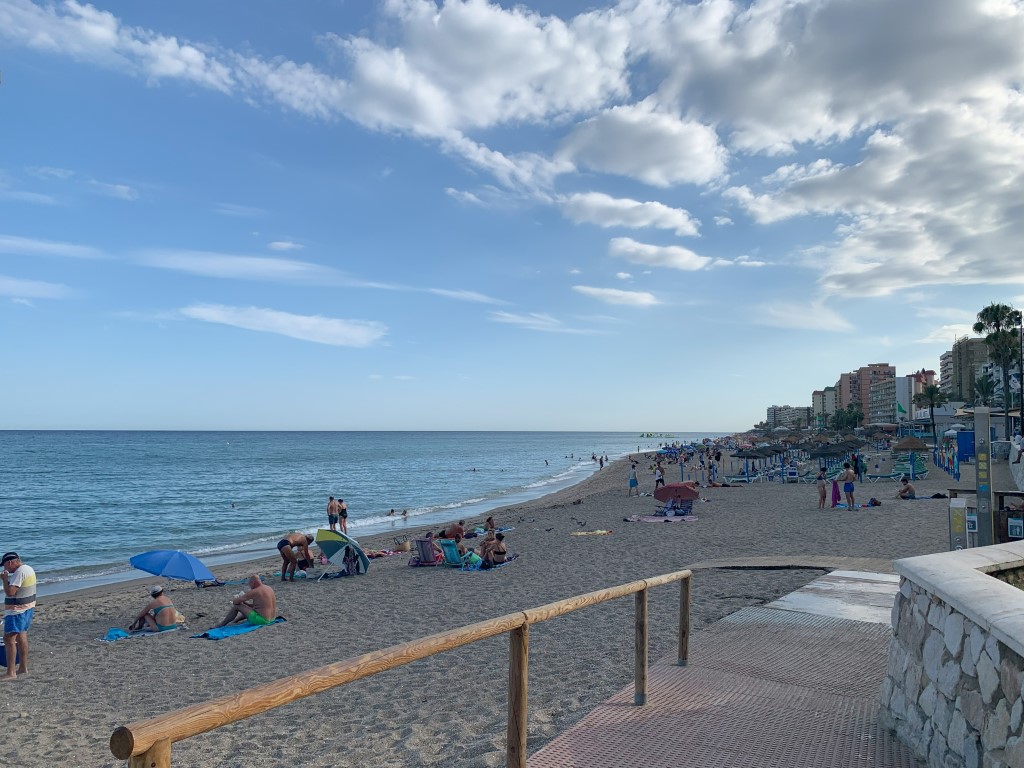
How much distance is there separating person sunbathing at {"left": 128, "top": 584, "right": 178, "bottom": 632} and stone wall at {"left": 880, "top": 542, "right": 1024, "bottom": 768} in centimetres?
975

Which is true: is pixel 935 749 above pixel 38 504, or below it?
above

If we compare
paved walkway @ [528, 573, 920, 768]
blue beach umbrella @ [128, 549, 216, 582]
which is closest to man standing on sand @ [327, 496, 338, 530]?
blue beach umbrella @ [128, 549, 216, 582]

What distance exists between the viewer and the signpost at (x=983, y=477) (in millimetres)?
8648

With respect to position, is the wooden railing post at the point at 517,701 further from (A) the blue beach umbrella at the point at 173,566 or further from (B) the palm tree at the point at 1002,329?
(B) the palm tree at the point at 1002,329

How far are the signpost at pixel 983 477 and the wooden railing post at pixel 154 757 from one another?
943 cm

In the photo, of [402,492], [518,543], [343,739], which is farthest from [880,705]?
[402,492]

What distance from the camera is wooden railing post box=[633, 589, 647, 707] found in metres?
4.74

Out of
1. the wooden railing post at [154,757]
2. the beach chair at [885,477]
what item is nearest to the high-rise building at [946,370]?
the beach chair at [885,477]

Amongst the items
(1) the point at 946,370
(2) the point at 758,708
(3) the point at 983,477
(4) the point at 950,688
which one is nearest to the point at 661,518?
(3) the point at 983,477

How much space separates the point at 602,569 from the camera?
1313 cm

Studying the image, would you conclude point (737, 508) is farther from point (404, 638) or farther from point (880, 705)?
point (880, 705)

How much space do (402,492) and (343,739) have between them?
4277 cm

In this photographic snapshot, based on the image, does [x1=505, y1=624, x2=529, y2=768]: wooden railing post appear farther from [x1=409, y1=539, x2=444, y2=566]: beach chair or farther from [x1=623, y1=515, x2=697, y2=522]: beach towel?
[x1=623, y1=515, x2=697, y2=522]: beach towel

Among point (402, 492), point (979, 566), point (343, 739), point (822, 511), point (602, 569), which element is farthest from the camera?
point (402, 492)
